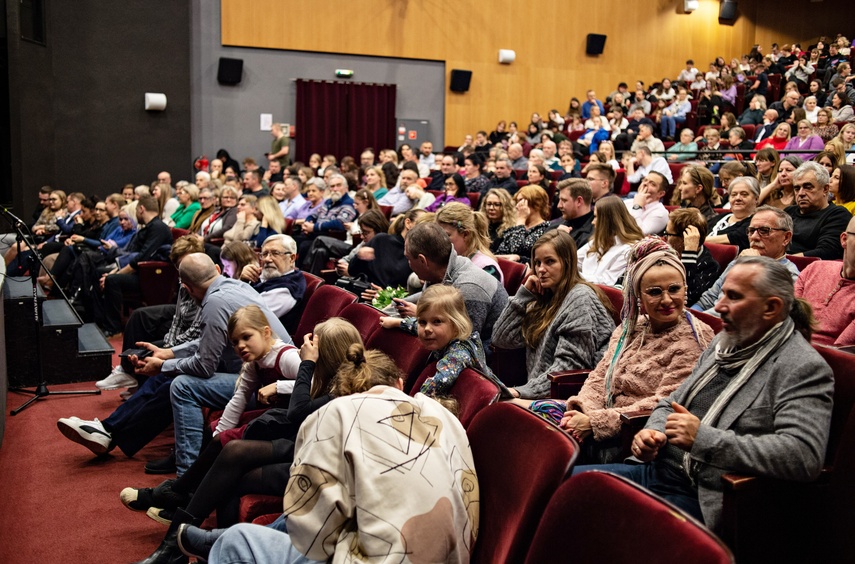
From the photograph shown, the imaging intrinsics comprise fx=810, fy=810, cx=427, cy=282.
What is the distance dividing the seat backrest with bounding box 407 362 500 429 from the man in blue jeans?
1253 mm

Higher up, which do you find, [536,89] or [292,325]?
[536,89]

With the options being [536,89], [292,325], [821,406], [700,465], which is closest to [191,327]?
[292,325]

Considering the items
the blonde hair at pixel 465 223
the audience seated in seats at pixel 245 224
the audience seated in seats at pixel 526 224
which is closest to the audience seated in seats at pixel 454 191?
the audience seated in seats at pixel 245 224

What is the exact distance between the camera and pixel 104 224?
7773 mm

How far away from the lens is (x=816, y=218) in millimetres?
4145

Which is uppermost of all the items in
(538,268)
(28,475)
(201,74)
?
(201,74)

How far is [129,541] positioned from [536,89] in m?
13.2

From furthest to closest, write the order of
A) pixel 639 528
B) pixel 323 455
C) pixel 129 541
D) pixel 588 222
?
pixel 588 222, pixel 129 541, pixel 323 455, pixel 639 528

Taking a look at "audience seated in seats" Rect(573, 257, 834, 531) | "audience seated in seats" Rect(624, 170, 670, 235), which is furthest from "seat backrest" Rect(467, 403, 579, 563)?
"audience seated in seats" Rect(624, 170, 670, 235)

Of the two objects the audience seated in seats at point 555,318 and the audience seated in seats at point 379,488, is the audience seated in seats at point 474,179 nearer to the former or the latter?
the audience seated in seats at point 555,318

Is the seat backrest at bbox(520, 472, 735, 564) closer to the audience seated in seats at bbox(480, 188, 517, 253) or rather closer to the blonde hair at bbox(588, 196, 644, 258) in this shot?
the blonde hair at bbox(588, 196, 644, 258)

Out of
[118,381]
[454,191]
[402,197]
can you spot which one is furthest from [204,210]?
[118,381]

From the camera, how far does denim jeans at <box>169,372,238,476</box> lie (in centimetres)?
327

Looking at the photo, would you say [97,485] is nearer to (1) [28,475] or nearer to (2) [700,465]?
(1) [28,475]
